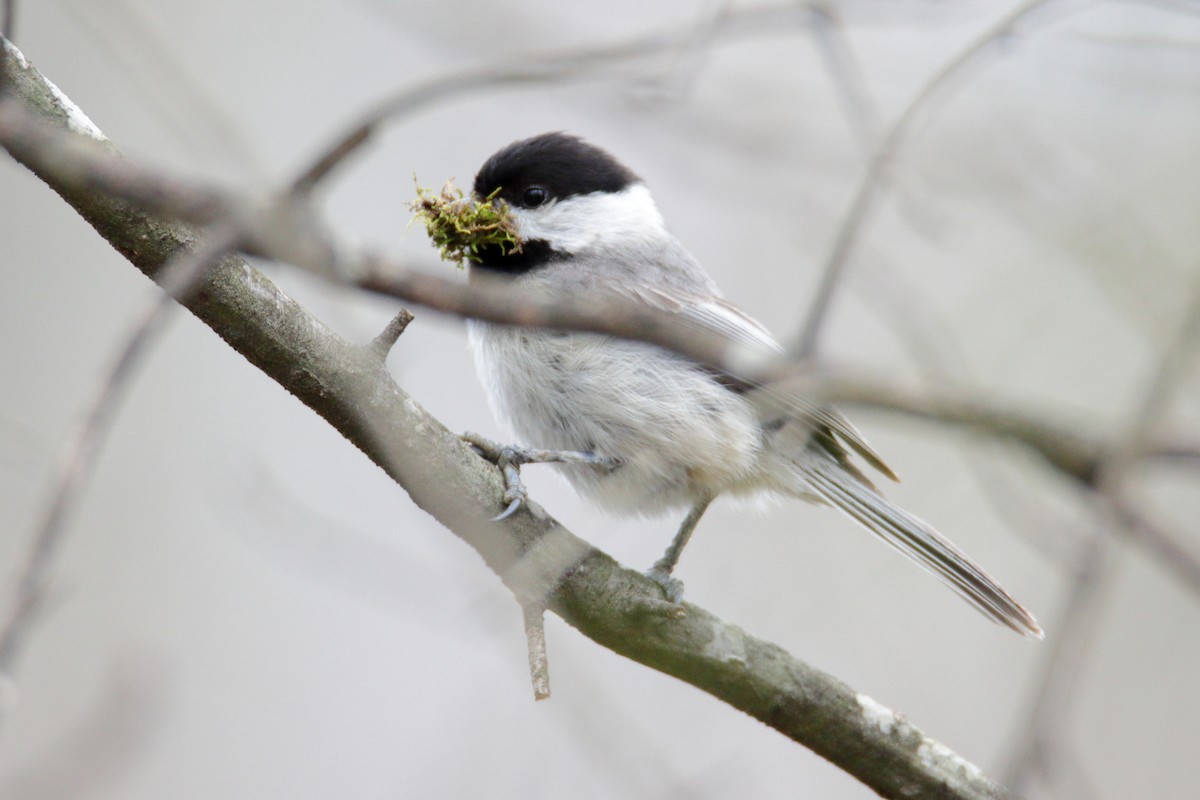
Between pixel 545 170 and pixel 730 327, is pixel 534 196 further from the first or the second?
pixel 730 327

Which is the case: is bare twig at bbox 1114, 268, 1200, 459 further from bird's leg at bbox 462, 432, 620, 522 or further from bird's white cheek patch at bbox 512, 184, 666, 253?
bird's white cheek patch at bbox 512, 184, 666, 253

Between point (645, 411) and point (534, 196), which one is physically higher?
point (534, 196)

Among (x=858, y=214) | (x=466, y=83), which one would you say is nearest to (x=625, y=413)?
(x=858, y=214)

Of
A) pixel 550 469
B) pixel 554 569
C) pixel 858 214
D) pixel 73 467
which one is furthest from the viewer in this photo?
pixel 550 469

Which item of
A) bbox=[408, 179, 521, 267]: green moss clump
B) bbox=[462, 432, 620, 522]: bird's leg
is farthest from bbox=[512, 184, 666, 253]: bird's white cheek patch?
bbox=[462, 432, 620, 522]: bird's leg

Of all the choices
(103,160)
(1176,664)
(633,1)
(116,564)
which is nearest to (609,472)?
(103,160)

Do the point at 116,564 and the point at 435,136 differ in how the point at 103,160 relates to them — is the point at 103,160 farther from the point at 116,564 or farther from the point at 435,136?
the point at 435,136

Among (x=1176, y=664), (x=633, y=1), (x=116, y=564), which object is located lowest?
(x=116, y=564)
